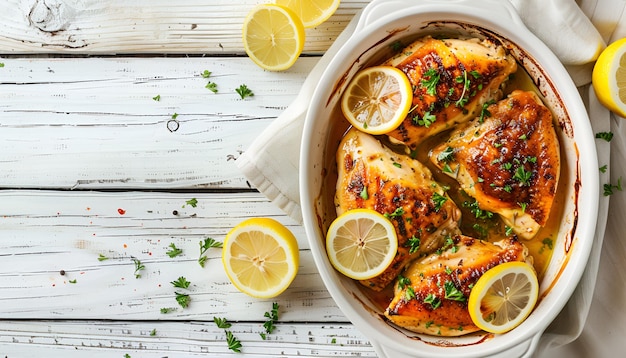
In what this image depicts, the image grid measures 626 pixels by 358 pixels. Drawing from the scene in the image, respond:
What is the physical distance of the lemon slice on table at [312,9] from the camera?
8.68 ft

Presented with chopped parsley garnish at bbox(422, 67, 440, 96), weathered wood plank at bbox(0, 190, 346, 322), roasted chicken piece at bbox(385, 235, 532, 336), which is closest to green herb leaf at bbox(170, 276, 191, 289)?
weathered wood plank at bbox(0, 190, 346, 322)

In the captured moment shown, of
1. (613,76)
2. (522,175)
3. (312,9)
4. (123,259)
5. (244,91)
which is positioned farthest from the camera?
(123,259)

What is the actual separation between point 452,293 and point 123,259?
4.66ft

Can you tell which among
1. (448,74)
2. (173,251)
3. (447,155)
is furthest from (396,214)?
(173,251)

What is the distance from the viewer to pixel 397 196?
2.49 m

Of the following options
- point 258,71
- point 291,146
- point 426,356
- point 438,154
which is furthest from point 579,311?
point 258,71

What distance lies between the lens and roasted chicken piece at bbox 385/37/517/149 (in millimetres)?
2447

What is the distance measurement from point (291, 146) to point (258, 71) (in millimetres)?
417

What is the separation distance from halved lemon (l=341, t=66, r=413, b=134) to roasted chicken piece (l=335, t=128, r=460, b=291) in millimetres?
87

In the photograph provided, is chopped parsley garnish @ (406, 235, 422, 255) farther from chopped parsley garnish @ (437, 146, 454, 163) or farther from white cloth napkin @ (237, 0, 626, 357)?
white cloth napkin @ (237, 0, 626, 357)

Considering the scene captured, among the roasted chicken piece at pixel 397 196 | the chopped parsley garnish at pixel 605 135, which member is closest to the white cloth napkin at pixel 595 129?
the chopped parsley garnish at pixel 605 135

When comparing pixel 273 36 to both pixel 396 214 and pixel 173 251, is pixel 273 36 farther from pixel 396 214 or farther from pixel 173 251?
pixel 173 251

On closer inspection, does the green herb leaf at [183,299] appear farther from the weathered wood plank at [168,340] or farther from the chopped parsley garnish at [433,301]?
the chopped parsley garnish at [433,301]

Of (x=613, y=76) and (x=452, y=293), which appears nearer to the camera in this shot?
(x=613, y=76)
